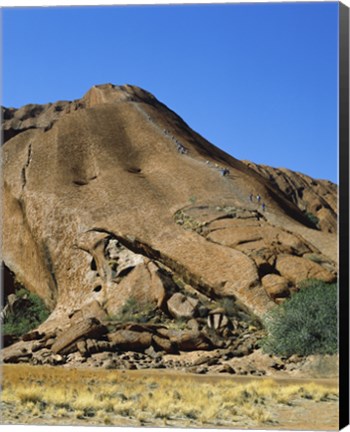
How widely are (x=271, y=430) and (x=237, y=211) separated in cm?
1501

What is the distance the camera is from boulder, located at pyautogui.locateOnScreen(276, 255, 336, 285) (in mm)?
26828

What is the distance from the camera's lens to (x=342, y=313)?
1500 cm

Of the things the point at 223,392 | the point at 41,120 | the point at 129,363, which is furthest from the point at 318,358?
the point at 41,120

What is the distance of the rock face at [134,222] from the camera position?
2766 centimetres

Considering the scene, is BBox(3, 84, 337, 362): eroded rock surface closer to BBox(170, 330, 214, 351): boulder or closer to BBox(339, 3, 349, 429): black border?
BBox(170, 330, 214, 351): boulder

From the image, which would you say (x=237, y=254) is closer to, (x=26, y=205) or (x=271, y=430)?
(x=26, y=205)

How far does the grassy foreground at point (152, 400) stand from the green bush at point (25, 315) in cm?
786

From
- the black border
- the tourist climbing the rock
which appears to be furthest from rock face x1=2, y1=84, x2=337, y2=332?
the black border

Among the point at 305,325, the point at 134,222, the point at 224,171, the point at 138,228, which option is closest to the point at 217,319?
the point at 305,325

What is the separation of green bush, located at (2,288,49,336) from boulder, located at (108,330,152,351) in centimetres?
422

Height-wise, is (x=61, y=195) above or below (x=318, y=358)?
above

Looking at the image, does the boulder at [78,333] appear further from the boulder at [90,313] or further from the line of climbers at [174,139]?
the line of climbers at [174,139]

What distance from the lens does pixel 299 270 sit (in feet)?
89.5

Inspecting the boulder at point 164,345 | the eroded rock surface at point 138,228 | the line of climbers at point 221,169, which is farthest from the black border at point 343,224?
the line of climbers at point 221,169
